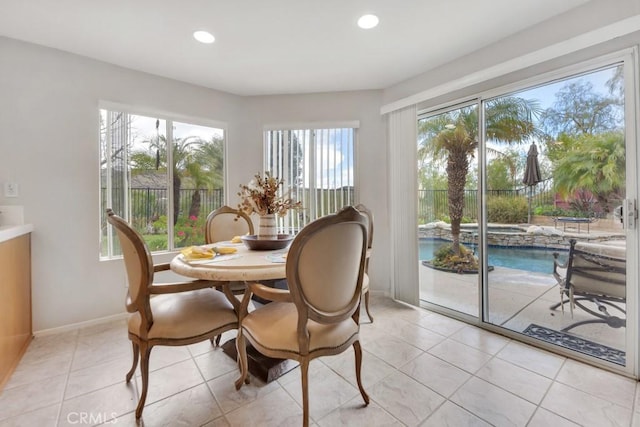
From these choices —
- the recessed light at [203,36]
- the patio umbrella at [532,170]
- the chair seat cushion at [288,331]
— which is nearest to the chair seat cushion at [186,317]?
the chair seat cushion at [288,331]

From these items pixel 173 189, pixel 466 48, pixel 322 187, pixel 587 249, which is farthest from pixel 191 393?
pixel 466 48

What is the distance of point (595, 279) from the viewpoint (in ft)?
6.44

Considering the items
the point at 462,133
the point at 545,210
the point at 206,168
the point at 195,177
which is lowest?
the point at 545,210

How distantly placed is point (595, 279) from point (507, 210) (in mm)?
729

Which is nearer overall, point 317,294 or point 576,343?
point 317,294

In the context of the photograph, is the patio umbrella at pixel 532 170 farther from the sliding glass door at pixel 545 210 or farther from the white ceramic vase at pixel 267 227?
the white ceramic vase at pixel 267 227

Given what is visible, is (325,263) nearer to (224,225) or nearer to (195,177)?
(224,225)

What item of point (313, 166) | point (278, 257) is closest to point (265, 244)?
point (278, 257)

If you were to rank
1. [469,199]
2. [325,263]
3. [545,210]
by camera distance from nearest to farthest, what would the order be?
[325,263], [545,210], [469,199]

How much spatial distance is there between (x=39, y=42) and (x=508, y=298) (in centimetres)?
451

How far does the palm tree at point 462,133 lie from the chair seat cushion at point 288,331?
71.9 inches

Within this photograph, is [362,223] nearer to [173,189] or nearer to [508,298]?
[508,298]

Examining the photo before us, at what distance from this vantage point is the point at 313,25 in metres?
2.06

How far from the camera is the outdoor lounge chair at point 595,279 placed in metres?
1.85
